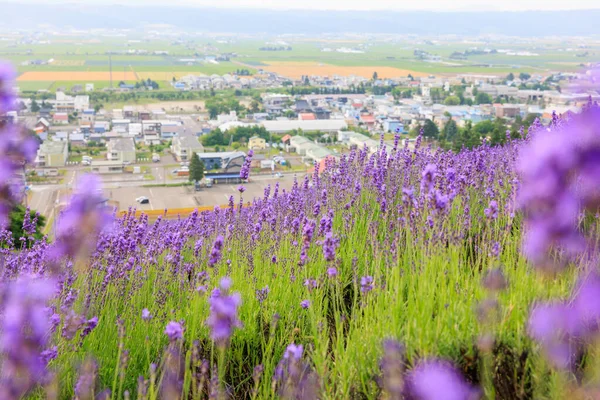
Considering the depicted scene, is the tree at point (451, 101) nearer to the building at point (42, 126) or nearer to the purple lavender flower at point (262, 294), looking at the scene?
the building at point (42, 126)

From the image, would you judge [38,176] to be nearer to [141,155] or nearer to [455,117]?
[141,155]

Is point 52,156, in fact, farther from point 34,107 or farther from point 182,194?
point 34,107

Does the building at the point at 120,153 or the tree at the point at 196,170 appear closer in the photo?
the tree at the point at 196,170

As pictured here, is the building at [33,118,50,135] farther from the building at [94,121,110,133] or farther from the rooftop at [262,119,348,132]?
the rooftop at [262,119,348,132]

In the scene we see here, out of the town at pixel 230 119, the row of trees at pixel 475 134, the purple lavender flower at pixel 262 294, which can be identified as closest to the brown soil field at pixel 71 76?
the town at pixel 230 119

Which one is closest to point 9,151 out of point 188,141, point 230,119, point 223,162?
point 223,162

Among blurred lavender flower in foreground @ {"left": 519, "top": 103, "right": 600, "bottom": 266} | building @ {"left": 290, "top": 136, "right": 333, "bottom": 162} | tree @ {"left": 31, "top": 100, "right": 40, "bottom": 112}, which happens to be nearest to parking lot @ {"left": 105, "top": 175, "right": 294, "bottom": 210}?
building @ {"left": 290, "top": 136, "right": 333, "bottom": 162}

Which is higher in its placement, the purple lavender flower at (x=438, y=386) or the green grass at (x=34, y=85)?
the purple lavender flower at (x=438, y=386)
